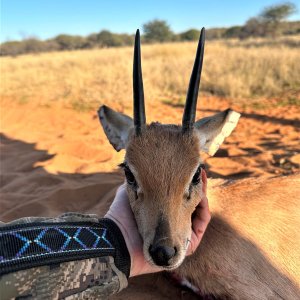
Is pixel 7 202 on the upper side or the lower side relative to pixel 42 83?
upper

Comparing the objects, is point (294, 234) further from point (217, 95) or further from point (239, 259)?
point (217, 95)

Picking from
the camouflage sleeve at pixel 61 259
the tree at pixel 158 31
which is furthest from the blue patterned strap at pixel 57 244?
the tree at pixel 158 31

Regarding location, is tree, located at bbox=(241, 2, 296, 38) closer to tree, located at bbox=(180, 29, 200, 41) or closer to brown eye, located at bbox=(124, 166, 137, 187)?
tree, located at bbox=(180, 29, 200, 41)

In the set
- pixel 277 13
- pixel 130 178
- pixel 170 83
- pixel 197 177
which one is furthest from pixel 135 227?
pixel 277 13

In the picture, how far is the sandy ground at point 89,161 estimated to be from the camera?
4789 millimetres

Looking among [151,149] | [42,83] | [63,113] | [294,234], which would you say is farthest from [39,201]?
[42,83]

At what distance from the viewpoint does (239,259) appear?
9.41ft

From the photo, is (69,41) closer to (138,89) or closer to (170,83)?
(170,83)

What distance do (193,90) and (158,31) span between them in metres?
49.7

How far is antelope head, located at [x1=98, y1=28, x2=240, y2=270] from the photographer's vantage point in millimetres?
2172

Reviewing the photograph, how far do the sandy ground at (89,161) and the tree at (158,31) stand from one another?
4129cm

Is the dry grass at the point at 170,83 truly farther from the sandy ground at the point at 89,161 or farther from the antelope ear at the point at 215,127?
the antelope ear at the point at 215,127

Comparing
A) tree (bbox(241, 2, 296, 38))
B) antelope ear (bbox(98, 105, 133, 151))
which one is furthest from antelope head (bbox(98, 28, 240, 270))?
tree (bbox(241, 2, 296, 38))

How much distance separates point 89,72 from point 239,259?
1566 centimetres
